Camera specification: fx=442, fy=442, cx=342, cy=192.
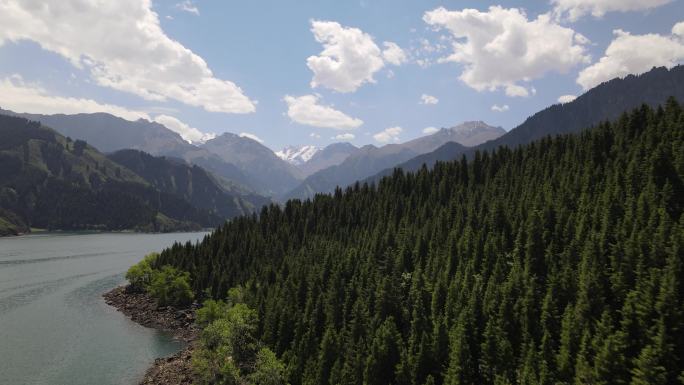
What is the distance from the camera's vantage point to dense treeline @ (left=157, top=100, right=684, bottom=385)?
64.1 m

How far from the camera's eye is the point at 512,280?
85875 millimetres

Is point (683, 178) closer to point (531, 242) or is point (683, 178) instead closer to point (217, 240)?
point (531, 242)

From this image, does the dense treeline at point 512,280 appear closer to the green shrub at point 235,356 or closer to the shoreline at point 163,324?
the green shrub at point 235,356

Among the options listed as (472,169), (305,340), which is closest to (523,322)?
(305,340)

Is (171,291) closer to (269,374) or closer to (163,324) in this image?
(163,324)

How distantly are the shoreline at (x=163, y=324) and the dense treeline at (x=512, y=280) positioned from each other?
1577 centimetres

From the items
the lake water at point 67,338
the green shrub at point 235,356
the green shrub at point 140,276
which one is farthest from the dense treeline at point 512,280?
the lake water at point 67,338

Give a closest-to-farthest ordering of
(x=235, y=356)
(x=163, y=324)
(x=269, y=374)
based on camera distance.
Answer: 1. (x=269, y=374)
2. (x=235, y=356)
3. (x=163, y=324)

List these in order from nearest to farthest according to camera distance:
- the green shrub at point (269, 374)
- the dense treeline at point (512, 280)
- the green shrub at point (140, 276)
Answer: the dense treeline at point (512, 280), the green shrub at point (269, 374), the green shrub at point (140, 276)

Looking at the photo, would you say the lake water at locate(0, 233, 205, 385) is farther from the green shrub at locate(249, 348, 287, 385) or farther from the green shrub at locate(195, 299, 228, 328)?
the green shrub at locate(249, 348, 287, 385)

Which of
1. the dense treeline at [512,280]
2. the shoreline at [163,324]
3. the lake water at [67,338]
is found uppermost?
the dense treeline at [512,280]

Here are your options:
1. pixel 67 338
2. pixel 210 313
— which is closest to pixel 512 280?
pixel 210 313

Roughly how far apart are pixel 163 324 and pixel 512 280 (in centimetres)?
9566

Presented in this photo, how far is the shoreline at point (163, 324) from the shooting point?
8675 centimetres
